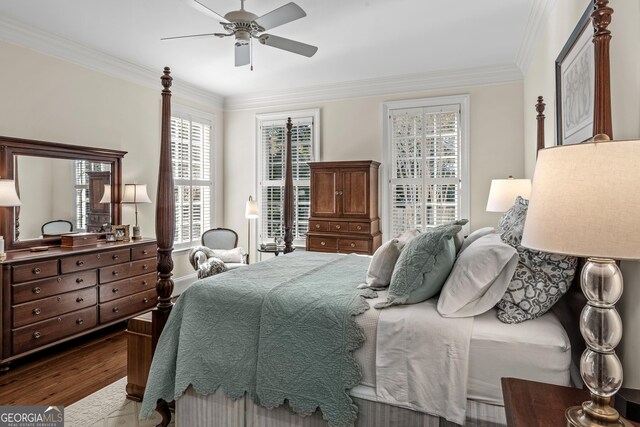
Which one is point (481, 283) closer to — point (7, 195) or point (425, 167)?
point (425, 167)

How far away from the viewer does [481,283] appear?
168 centimetres

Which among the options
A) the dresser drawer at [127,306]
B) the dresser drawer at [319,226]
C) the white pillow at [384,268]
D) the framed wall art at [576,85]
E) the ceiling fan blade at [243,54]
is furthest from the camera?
the dresser drawer at [319,226]

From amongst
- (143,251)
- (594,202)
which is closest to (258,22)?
(594,202)

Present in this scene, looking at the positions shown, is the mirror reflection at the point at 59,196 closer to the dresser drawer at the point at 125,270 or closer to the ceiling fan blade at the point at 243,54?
the dresser drawer at the point at 125,270

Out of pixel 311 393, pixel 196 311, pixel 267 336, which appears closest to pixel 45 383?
pixel 196 311

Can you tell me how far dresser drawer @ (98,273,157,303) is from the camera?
364 cm

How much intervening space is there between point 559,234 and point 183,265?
511 cm

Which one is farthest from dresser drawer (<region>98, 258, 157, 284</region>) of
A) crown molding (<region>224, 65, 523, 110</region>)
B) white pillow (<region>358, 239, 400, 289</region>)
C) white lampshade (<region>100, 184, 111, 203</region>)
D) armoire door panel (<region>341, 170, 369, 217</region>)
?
crown molding (<region>224, 65, 523, 110</region>)

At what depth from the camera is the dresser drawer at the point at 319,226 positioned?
486 cm

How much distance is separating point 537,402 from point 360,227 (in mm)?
3577

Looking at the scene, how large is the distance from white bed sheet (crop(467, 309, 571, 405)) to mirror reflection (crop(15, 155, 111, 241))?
151 inches

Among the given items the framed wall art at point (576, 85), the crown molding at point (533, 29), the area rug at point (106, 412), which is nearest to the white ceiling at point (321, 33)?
the crown molding at point (533, 29)

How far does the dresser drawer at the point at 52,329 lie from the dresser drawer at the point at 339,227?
8.97 feet

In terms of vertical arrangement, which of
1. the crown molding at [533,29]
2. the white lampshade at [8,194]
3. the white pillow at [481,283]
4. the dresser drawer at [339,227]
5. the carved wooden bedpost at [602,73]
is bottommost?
the white pillow at [481,283]
